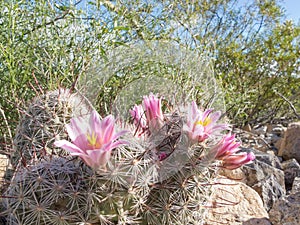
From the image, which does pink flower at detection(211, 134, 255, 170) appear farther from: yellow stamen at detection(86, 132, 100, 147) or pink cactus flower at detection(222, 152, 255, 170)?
yellow stamen at detection(86, 132, 100, 147)

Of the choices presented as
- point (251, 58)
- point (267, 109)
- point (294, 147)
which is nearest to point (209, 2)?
point (251, 58)

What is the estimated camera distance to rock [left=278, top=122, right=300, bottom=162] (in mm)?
3752

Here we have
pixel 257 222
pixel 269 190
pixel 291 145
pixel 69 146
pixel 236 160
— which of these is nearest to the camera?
pixel 69 146

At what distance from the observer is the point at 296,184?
240 cm

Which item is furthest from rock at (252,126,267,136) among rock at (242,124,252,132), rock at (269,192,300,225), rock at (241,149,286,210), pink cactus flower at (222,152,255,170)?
pink cactus flower at (222,152,255,170)

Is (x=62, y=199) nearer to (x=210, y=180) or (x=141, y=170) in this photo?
(x=141, y=170)

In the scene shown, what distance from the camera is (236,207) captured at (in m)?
1.95

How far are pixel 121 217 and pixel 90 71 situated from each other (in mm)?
1153

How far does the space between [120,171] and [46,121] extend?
363 mm

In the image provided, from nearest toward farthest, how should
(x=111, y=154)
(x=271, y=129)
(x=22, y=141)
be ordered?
1. (x=111, y=154)
2. (x=22, y=141)
3. (x=271, y=129)

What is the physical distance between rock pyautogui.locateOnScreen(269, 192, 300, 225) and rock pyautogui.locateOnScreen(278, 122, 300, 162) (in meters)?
1.97

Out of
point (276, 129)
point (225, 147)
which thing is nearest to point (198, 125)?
point (225, 147)

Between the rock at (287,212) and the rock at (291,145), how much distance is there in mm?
1973

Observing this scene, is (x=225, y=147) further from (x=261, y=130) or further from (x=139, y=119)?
(x=261, y=130)
